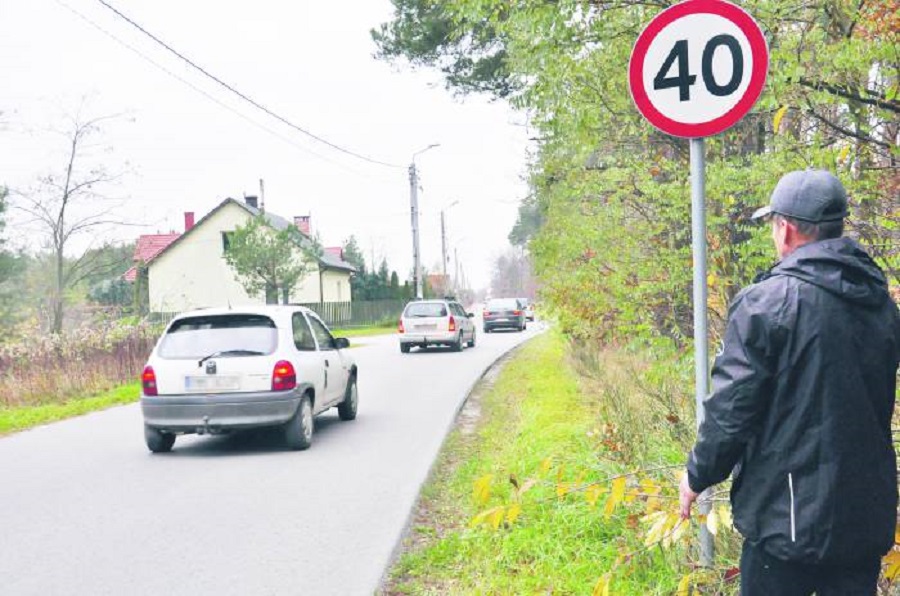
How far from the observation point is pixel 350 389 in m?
11.2

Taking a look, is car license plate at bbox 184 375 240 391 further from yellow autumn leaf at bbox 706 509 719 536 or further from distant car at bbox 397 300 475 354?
distant car at bbox 397 300 475 354

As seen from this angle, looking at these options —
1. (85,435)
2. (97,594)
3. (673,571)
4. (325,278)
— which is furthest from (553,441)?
(325,278)

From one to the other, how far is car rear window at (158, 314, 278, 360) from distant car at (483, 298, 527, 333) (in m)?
28.9

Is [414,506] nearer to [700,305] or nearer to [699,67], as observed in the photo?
[700,305]

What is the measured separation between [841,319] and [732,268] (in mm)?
4968

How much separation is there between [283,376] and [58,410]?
640 cm

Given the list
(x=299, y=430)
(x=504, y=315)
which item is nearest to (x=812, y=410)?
(x=299, y=430)

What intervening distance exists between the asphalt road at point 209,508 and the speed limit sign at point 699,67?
3.06 metres

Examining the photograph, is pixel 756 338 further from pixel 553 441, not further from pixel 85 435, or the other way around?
pixel 85 435

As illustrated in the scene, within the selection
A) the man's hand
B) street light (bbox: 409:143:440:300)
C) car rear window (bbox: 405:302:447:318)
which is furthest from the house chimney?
the man's hand

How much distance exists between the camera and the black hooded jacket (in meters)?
2.33

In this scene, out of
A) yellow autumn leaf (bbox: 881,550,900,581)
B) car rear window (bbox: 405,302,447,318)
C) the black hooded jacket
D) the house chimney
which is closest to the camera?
the black hooded jacket

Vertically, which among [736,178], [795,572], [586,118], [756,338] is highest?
[586,118]

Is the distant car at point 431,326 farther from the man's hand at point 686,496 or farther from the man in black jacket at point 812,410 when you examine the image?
the man in black jacket at point 812,410
